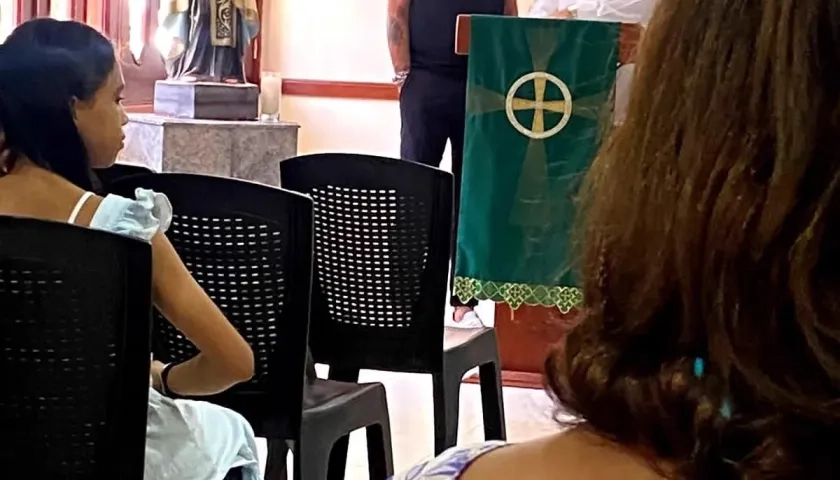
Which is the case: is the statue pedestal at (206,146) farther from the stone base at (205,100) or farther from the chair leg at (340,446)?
the chair leg at (340,446)

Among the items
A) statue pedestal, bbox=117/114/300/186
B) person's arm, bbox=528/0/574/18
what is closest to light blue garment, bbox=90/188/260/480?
person's arm, bbox=528/0/574/18

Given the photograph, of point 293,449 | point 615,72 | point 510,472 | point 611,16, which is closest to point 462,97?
point 611,16

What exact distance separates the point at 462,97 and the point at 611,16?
1.02m

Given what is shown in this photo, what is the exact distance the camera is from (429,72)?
4.34m

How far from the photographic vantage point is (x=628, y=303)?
Result: 72 cm

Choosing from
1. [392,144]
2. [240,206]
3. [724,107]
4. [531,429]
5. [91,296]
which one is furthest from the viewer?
[392,144]

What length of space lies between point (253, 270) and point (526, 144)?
1.30 m

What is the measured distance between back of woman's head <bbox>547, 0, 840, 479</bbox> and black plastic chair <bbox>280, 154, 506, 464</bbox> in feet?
5.00

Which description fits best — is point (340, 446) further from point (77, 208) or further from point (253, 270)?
point (77, 208)

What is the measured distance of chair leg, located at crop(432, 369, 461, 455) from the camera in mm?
2369

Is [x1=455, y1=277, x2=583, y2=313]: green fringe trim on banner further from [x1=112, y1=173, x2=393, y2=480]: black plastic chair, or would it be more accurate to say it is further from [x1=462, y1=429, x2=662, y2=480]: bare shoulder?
[x1=462, y1=429, x2=662, y2=480]: bare shoulder

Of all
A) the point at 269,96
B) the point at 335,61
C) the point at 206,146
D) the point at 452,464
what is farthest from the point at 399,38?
the point at 452,464

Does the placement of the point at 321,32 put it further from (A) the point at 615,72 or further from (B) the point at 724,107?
(B) the point at 724,107

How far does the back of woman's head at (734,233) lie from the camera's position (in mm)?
642
